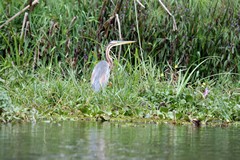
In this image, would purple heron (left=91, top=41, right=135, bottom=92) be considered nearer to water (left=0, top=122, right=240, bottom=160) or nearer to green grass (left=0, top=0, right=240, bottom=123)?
green grass (left=0, top=0, right=240, bottom=123)

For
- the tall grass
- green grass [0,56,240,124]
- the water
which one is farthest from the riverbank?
the tall grass

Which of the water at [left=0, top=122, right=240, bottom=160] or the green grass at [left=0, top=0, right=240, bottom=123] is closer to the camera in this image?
the water at [left=0, top=122, right=240, bottom=160]

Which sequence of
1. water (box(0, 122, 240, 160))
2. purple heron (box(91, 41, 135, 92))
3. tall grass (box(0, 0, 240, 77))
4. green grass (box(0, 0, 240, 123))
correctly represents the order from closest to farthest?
water (box(0, 122, 240, 160)), green grass (box(0, 0, 240, 123)), purple heron (box(91, 41, 135, 92)), tall grass (box(0, 0, 240, 77))

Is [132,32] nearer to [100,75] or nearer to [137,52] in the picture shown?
[137,52]

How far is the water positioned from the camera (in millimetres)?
5934

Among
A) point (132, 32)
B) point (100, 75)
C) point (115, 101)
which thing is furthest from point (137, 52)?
point (115, 101)

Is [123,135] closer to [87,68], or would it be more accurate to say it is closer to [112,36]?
[87,68]

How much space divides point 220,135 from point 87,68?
15.1ft

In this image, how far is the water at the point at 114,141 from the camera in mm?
5934

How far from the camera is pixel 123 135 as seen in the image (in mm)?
7320

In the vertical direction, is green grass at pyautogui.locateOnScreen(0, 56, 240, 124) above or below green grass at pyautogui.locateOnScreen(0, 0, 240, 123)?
below

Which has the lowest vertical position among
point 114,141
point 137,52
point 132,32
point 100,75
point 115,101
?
point 114,141

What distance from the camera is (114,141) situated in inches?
267

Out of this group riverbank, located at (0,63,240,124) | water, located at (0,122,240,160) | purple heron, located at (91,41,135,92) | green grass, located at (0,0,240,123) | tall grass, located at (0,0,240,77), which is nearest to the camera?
water, located at (0,122,240,160)
